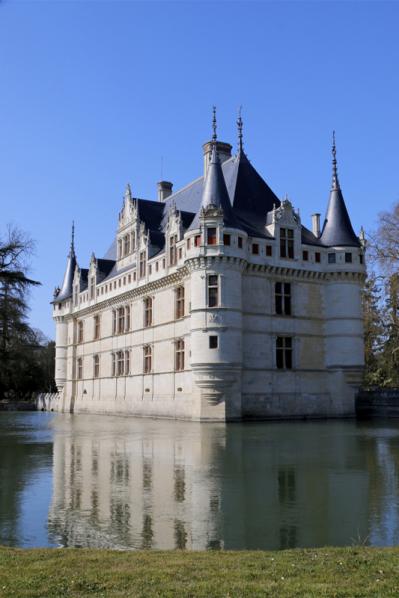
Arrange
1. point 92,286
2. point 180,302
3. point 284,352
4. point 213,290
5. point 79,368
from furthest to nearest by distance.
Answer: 1. point 79,368
2. point 92,286
3. point 180,302
4. point 284,352
5. point 213,290

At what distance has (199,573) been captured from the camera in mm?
5566

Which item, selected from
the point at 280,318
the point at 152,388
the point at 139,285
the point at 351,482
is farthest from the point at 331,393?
the point at 351,482

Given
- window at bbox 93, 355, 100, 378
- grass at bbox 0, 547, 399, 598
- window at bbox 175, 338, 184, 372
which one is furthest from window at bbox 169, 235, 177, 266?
grass at bbox 0, 547, 399, 598

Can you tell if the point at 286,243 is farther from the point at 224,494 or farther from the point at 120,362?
the point at 224,494

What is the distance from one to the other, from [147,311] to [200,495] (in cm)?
→ 3043

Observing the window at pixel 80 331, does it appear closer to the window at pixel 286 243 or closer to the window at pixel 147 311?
the window at pixel 147 311

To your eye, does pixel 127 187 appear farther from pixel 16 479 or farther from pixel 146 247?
pixel 16 479

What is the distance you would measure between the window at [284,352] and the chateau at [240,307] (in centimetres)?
6

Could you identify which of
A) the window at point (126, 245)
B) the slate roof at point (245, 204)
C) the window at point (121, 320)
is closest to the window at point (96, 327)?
the window at point (121, 320)

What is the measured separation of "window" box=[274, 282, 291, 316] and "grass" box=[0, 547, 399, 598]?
29344mm

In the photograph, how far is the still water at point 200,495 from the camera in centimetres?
814

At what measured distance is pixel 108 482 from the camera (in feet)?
41.0

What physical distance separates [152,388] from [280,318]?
940cm

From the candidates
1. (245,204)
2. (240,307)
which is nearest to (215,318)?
(240,307)
